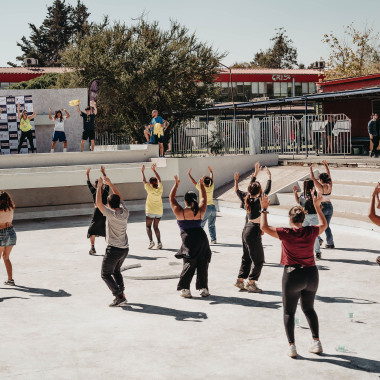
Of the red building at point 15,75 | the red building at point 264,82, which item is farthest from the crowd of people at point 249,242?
the red building at point 264,82

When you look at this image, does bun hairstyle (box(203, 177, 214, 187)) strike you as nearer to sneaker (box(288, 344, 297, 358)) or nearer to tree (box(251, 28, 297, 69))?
sneaker (box(288, 344, 297, 358))

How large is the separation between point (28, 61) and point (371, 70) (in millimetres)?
30246

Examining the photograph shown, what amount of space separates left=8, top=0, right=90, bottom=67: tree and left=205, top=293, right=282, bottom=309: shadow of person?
76.9 m

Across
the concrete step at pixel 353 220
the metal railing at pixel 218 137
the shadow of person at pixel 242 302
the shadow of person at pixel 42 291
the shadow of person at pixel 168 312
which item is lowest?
the shadow of person at pixel 168 312

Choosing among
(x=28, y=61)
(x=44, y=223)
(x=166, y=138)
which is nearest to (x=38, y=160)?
(x=44, y=223)

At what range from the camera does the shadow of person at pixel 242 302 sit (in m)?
8.43

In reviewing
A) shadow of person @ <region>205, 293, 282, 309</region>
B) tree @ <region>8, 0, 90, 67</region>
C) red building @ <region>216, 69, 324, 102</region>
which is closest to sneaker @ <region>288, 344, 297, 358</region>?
shadow of person @ <region>205, 293, 282, 309</region>

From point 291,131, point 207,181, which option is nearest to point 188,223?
point 207,181

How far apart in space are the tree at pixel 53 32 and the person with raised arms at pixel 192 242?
76.6 m

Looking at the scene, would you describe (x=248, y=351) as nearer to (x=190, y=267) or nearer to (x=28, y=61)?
(x=190, y=267)

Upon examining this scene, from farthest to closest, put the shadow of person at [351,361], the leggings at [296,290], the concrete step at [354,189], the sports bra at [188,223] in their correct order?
the concrete step at [354,189], the sports bra at [188,223], the leggings at [296,290], the shadow of person at [351,361]

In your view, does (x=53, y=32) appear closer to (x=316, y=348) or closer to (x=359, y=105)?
(x=359, y=105)

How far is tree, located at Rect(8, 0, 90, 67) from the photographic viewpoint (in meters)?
81.8

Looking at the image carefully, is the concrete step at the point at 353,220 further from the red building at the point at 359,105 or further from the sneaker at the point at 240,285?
the red building at the point at 359,105
